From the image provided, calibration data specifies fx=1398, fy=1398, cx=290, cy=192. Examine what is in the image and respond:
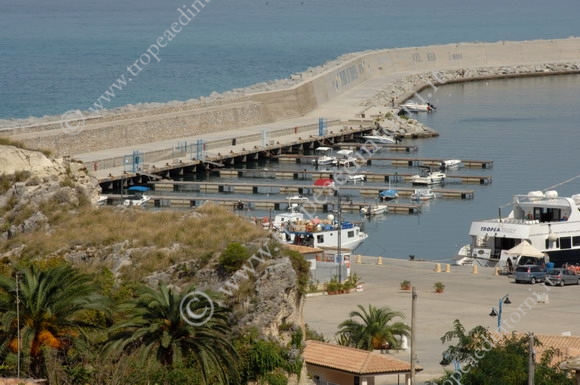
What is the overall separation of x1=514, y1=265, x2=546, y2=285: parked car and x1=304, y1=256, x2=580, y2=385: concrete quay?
37 centimetres

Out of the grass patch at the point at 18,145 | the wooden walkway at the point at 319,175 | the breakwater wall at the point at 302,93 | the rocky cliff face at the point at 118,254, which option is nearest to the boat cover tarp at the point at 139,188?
the breakwater wall at the point at 302,93

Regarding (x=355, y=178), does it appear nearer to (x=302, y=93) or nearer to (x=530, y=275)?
(x=302, y=93)

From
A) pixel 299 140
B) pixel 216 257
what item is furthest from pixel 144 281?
pixel 299 140

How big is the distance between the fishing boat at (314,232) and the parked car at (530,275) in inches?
313

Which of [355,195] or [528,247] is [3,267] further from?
[355,195]

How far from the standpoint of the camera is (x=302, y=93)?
4601 inches

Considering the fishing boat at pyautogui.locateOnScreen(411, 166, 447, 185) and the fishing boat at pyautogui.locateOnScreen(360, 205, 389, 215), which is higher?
the fishing boat at pyautogui.locateOnScreen(411, 166, 447, 185)

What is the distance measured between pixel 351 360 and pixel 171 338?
5829mm

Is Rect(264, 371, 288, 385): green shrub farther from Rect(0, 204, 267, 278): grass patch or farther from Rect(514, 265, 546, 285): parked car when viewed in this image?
Rect(514, 265, 546, 285): parked car

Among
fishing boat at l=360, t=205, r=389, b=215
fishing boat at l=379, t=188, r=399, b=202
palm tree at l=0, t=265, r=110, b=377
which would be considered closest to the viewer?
palm tree at l=0, t=265, r=110, b=377

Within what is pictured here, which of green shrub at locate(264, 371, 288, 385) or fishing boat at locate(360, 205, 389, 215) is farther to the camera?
fishing boat at locate(360, 205, 389, 215)

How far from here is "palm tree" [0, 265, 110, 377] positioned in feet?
88.1

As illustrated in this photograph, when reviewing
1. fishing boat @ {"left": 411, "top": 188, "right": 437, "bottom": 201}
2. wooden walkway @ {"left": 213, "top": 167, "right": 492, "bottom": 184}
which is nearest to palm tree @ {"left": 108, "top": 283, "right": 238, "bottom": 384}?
fishing boat @ {"left": 411, "top": 188, "right": 437, "bottom": 201}

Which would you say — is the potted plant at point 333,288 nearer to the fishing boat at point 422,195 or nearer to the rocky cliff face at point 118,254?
the rocky cliff face at point 118,254
